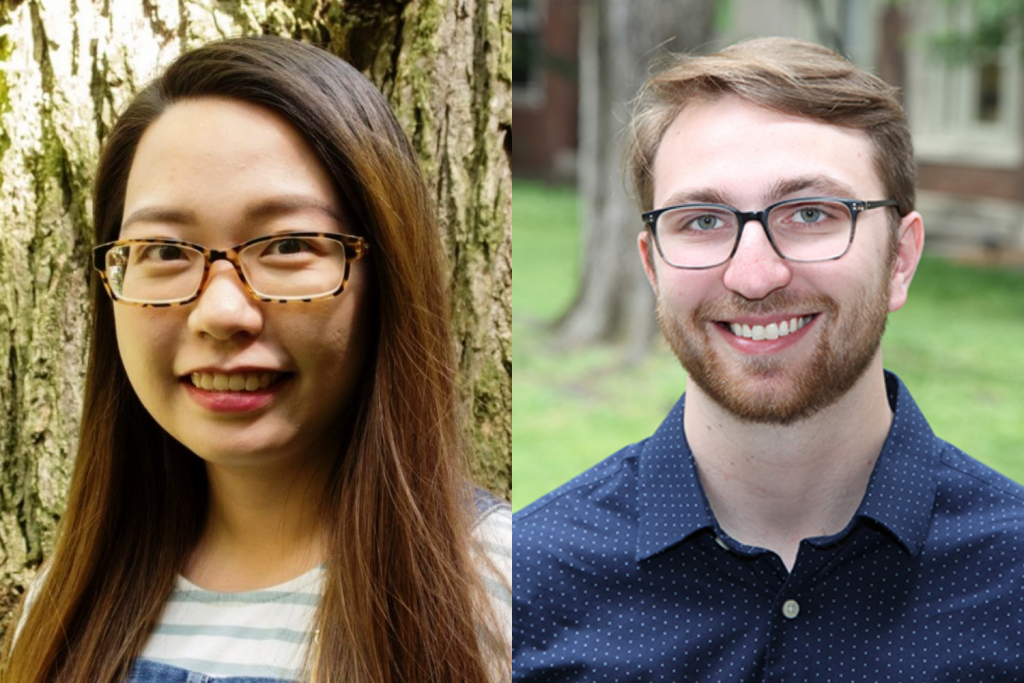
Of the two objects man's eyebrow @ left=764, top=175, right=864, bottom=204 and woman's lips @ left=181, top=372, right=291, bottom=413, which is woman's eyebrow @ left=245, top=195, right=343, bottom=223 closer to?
woman's lips @ left=181, top=372, right=291, bottom=413

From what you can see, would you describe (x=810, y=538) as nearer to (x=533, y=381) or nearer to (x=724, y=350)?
(x=724, y=350)

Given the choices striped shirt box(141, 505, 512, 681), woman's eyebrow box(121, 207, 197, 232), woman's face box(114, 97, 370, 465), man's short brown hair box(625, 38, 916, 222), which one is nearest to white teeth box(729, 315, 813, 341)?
man's short brown hair box(625, 38, 916, 222)

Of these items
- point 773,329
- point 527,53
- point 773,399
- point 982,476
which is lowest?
point 982,476

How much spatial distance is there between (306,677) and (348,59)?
82 cm

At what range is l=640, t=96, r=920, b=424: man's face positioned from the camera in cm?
179

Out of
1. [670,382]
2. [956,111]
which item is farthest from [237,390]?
[956,111]

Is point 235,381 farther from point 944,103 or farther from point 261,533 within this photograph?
point 944,103

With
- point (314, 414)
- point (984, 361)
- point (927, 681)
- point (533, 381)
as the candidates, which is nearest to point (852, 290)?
point (927, 681)

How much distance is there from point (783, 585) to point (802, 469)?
22 cm

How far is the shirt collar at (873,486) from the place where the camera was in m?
1.79

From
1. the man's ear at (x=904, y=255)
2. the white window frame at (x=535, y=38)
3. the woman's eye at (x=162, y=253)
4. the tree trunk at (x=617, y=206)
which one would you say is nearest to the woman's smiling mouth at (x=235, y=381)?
the woman's eye at (x=162, y=253)

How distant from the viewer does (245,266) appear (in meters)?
1.34

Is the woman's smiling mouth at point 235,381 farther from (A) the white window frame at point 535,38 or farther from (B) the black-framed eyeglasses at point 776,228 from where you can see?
(A) the white window frame at point 535,38

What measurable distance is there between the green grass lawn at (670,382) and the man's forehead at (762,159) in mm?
2554
